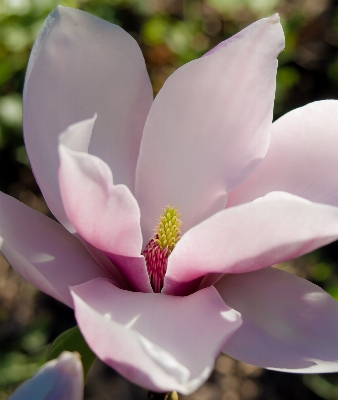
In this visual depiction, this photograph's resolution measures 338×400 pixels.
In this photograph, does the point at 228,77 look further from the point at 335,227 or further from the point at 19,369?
the point at 19,369

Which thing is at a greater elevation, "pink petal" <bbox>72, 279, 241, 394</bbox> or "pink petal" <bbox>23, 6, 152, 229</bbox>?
"pink petal" <bbox>23, 6, 152, 229</bbox>

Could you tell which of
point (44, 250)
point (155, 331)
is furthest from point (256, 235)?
point (44, 250)

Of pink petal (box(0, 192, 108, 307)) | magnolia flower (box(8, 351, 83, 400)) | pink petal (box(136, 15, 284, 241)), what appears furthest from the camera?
pink petal (box(136, 15, 284, 241))

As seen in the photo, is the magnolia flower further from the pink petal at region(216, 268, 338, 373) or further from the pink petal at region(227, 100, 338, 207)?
the pink petal at region(227, 100, 338, 207)

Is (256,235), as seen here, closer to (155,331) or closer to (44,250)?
(155,331)

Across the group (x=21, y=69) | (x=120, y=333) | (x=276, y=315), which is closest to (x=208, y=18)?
(x=21, y=69)

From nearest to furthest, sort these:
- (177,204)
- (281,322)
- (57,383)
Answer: (57,383) < (281,322) < (177,204)

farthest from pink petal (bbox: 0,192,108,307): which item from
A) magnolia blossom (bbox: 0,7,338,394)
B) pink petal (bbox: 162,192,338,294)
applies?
pink petal (bbox: 162,192,338,294)
